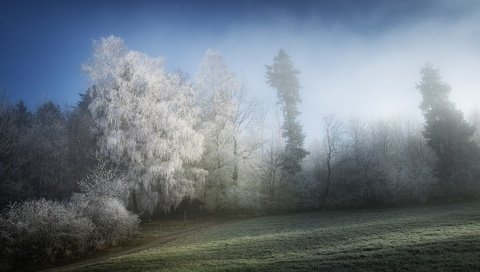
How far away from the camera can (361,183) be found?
4466 cm

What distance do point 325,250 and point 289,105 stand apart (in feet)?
104

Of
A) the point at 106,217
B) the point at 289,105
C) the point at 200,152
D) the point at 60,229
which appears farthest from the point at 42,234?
the point at 289,105

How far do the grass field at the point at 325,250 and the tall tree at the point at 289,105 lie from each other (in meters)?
17.9

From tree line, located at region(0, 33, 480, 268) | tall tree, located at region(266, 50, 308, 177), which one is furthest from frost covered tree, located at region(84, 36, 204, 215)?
tall tree, located at region(266, 50, 308, 177)

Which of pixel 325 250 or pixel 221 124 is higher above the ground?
pixel 221 124

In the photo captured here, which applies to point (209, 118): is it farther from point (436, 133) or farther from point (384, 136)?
point (384, 136)


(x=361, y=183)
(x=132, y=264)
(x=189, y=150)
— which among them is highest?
(x=189, y=150)

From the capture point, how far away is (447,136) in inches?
1753

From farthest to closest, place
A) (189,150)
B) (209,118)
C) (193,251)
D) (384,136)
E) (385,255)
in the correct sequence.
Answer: (384,136) < (209,118) < (189,150) < (193,251) < (385,255)

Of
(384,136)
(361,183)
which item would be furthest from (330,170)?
(384,136)

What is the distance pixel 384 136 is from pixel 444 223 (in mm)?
47065

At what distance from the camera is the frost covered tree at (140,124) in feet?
107

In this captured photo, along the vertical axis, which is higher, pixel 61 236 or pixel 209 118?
pixel 209 118

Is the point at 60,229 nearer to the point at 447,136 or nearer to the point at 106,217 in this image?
the point at 106,217
